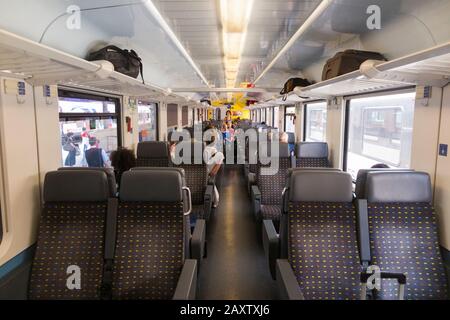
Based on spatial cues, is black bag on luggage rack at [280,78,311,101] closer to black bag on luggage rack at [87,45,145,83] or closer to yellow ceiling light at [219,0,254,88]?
yellow ceiling light at [219,0,254,88]

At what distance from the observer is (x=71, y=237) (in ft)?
7.11

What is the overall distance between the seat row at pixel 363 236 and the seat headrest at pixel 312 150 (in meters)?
2.11

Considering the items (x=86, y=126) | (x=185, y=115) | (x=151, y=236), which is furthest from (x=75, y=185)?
(x=185, y=115)

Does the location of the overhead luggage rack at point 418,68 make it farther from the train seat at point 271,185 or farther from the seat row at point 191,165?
the seat row at point 191,165

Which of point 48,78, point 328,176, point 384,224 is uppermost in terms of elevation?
point 48,78

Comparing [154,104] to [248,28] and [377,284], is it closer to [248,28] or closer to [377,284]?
[248,28]

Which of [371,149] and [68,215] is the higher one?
[371,149]

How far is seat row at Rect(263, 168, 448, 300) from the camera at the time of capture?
81.5 inches

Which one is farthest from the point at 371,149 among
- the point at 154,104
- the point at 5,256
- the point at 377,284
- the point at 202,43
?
the point at 154,104

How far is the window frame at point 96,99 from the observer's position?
3.02 metres

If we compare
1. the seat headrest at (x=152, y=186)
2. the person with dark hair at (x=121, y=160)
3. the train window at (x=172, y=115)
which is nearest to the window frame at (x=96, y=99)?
the person with dark hair at (x=121, y=160)

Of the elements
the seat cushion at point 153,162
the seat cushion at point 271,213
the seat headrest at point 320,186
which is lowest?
the seat cushion at point 271,213

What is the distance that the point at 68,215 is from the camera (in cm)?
219

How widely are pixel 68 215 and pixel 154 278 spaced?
76cm
